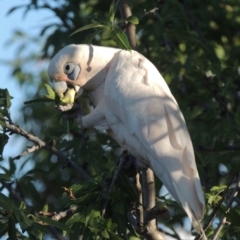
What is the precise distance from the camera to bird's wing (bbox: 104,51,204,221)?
129 inches

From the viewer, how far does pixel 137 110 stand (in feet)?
11.6

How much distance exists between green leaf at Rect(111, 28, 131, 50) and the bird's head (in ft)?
1.38

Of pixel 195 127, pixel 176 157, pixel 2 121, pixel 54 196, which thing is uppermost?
pixel 2 121

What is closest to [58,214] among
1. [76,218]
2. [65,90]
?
[76,218]

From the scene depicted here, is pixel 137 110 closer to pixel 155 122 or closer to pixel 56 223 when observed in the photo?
pixel 155 122

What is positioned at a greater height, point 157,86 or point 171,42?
point 157,86

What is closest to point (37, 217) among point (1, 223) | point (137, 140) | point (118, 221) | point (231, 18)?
point (1, 223)

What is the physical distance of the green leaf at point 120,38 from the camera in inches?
130

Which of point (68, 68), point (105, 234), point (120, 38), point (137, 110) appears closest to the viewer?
point (105, 234)

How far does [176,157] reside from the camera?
132 inches

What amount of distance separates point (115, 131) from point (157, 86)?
28 centimetres

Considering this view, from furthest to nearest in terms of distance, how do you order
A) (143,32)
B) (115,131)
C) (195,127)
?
(143,32)
(195,127)
(115,131)

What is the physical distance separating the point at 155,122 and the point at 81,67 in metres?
0.55

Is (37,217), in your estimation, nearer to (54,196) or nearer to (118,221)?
(118,221)
